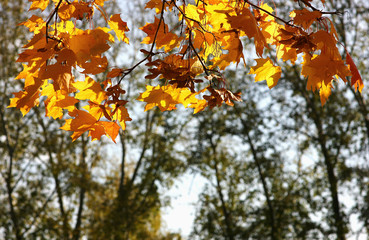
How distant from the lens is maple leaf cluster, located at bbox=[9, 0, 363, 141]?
100 cm

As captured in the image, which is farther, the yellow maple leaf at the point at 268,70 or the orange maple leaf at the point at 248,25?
the yellow maple leaf at the point at 268,70

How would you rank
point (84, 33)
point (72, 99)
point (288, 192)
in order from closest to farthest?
point (84, 33)
point (72, 99)
point (288, 192)

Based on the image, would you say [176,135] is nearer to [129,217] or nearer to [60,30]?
[129,217]

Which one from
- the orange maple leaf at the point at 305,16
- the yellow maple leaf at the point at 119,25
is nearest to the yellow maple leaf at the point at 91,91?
the yellow maple leaf at the point at 119,25

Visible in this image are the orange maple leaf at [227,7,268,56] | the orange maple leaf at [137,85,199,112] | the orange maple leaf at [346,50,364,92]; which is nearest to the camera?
the orange maple leaf at [227,7,268,56]

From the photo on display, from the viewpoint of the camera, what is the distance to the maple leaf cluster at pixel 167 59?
39.2 inches

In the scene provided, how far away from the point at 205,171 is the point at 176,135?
123 cm

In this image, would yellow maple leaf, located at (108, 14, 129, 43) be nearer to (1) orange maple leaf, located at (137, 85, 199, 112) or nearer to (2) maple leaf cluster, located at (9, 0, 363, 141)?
(2) maple leaf cluster, located at (9, 0, 363, 141)

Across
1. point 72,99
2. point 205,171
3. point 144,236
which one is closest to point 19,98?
point 72,99

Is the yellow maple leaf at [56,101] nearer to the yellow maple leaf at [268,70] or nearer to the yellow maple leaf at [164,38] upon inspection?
the yellow maple leaf at [164,38]

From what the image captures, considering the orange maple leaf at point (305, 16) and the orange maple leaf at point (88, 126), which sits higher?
the orange maple leaf at point (305, 16)

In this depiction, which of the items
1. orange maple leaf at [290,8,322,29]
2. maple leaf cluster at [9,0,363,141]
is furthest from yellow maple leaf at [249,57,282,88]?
orange maple leaf at [290,8,322,29]

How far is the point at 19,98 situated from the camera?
1.10 metres

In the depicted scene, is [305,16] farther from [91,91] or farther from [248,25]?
[91,91]
